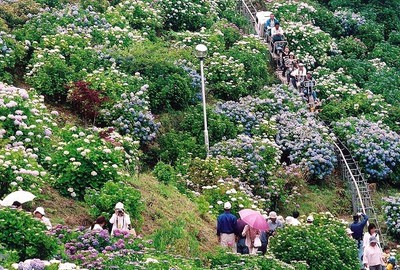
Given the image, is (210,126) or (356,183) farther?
(210,126)

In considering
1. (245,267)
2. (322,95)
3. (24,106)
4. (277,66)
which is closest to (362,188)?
(322,95)

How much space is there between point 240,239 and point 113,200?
2394 millimetres

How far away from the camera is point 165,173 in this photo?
79.2ft

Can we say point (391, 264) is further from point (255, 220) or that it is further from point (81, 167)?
point (81, 167)

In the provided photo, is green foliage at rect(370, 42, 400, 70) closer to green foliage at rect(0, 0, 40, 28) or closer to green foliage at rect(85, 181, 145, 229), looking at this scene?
green foliage at rect(0, 0, 40, 28)

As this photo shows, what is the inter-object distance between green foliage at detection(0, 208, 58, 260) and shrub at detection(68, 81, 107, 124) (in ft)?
32.1

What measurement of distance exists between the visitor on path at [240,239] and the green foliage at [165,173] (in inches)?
165

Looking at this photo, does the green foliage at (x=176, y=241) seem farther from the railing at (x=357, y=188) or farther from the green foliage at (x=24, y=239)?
the railing at (x=357, y=188)

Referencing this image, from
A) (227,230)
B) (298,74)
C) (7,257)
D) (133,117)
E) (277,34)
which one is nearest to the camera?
(7,257)

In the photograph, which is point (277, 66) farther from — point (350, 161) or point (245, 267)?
point (245, 267)

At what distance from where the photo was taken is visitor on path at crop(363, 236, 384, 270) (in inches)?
821

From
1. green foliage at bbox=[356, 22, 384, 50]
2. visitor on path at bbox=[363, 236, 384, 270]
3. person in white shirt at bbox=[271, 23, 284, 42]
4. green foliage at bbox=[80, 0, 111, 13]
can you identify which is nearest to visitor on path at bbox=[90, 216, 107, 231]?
visitor on path at bbox=[363, 236, 384, 270]

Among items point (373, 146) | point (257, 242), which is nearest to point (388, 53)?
point (373, 146)

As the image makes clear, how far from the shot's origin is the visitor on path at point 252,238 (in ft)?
63.7
